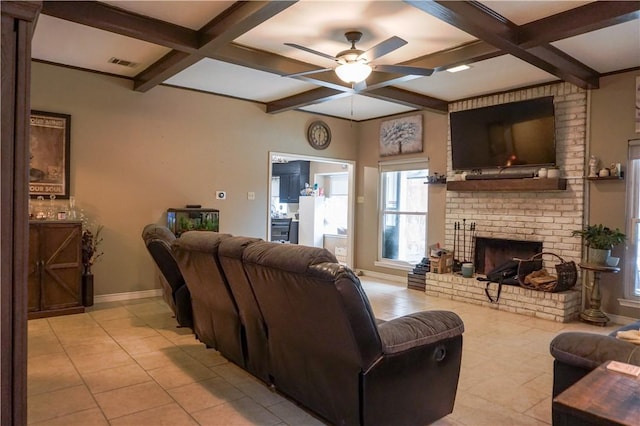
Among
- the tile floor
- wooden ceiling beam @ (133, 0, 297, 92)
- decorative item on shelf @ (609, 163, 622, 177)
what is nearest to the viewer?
the tile floor

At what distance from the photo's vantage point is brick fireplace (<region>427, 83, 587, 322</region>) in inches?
196

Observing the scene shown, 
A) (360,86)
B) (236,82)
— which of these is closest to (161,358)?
(360,86)

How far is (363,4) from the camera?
3287 mm

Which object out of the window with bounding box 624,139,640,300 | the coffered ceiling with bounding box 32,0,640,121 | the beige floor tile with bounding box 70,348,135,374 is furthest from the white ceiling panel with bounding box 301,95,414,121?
the beige floor tile with bounding box 70,348,135,374

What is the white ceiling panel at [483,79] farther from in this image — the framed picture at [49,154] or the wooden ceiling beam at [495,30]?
the framed picture at [49,154]

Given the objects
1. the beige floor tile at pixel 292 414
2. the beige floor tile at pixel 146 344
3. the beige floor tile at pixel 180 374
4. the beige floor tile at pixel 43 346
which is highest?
the beige floor tile at pixel 43 346

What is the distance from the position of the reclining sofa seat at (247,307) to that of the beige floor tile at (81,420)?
94 centimetres

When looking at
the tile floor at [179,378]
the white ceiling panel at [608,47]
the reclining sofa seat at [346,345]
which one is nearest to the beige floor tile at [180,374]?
the tile floor at [179,378]

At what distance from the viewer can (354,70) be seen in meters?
3.76

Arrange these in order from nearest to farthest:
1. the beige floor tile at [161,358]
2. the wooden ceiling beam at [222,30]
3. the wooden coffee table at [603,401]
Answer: the wooden coffee table at [603,401] < the wooden ceiling beam at [222,30] < the beige floor tile at [161,358]

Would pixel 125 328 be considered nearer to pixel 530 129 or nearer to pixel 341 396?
pixel 341 396

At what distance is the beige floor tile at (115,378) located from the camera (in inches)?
114

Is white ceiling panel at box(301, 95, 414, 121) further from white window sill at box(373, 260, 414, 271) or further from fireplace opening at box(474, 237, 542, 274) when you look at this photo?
white window sill at box(373, 260, 414, 271)

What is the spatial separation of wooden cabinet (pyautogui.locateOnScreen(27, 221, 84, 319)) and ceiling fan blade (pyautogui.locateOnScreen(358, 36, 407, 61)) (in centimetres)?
356
